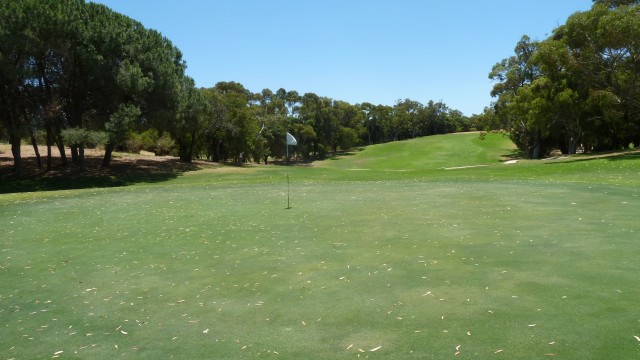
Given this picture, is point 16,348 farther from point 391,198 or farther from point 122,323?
point 391,198

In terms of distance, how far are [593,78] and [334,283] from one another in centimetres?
3933

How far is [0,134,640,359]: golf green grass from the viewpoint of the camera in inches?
229

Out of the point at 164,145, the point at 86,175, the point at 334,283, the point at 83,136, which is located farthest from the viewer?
the point at 164,145

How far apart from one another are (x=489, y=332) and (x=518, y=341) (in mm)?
369

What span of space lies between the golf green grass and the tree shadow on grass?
81.0ft

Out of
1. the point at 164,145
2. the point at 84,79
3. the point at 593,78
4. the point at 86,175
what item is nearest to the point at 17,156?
the point at 86,175

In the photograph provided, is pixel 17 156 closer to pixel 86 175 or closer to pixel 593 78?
pixel 86 175

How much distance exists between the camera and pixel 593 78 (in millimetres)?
39125

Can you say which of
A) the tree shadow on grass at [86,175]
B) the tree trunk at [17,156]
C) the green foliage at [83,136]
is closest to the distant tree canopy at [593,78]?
the tree shadow on grass at [86,175]

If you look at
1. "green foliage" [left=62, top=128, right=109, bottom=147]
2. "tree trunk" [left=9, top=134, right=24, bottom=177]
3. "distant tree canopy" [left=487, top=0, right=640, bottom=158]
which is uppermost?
"distant tree canopy" [left=487, top=0, right=640, bottom=158]

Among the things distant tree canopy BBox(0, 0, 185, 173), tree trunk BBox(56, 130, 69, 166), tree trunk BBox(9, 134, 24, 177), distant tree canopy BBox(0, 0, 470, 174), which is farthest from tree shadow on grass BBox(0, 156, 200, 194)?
distant tree canopy BBox(0, 0, 185, 173)

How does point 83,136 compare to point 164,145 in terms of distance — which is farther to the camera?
point 164,145

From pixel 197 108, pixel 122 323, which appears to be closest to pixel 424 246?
pixel 122 323

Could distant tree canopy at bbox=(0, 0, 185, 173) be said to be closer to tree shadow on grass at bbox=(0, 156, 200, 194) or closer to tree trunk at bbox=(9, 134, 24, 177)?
tree trunk at bbox=(9, 134, 24, 177)
